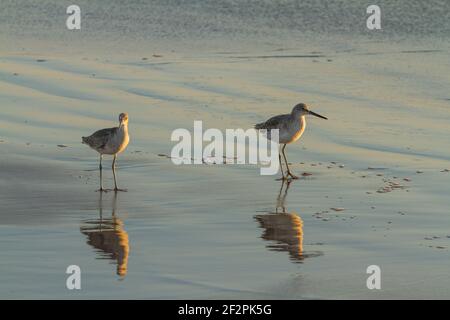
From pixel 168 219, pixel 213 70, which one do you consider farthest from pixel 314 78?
pixel 168 219

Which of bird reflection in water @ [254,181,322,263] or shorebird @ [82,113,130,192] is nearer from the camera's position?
bird reflection in water @ [254,181,322,263]

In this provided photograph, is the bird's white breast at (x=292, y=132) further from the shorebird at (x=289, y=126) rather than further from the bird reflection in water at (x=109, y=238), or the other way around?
the bird reflection in water at (x=109, y=238)

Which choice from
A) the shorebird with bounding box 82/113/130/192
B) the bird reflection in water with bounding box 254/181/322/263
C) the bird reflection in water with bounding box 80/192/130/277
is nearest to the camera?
the bird reflection in water with bounding box 80/192/130/277

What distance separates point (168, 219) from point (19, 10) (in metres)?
16.7

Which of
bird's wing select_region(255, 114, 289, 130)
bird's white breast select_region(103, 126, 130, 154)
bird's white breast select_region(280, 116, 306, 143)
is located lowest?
bird's white breast select_region(103, 126, 130, 154)

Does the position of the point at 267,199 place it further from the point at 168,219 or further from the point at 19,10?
the point at 19,10

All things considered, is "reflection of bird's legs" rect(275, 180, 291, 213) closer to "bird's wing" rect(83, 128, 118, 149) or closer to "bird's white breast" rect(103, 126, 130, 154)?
"bird's white breast" rect(103, 126, 130, 154)

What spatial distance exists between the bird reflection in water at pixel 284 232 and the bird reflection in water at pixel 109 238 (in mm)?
1373

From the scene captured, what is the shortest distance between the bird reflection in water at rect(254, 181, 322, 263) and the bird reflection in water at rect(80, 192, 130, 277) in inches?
54.1

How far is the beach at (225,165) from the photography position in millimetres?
9562

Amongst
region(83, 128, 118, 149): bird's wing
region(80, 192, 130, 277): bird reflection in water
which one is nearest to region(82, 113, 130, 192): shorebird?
A: region(83, 128, 118, 149): bird's wing

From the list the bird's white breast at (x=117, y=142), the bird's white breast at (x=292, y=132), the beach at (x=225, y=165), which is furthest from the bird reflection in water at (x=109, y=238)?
the bird's white breast at (x=292, y=132)

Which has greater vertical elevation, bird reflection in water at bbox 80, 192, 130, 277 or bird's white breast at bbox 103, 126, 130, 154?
bird's white breast at bbox 103, 126, 130, 154

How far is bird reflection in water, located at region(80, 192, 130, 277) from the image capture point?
9930mm
